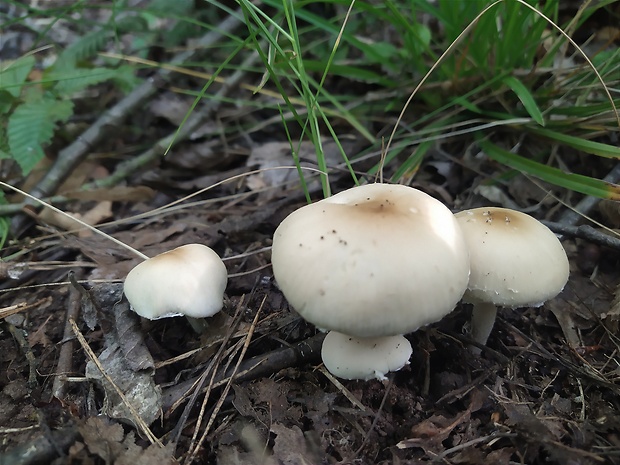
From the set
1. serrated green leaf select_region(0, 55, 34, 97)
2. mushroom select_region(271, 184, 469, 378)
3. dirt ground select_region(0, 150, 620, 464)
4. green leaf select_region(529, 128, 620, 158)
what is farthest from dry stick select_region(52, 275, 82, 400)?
green leaf select_region(529, 128, 620, 158)

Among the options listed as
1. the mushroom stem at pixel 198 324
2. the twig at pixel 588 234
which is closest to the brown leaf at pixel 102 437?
the mushroom stem at pixel 198 324

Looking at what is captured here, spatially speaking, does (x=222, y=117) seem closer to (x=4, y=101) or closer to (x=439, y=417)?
(x=4, y=101)

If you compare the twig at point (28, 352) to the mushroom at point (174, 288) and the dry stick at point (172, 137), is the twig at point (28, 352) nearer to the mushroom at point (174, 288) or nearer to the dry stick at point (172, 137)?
the mushroom at point (174, 288)

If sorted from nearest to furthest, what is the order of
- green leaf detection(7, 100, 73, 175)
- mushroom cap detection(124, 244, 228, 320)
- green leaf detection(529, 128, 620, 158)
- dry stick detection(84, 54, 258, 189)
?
mushroom cap detection(124, 244, 228, 320), green leaf detection(529, 128, 620, 158), green leaf detection(7, 100, 73, 175), dry stick detection(84, 54, 258, 189)

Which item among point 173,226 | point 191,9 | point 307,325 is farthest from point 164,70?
point 307,325

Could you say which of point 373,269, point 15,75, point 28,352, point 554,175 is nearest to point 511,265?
point 373,269

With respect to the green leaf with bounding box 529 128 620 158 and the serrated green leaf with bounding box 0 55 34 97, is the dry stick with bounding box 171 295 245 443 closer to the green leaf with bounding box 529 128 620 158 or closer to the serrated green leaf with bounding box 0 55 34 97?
the green leaf with bounding box 529 128 620 158
